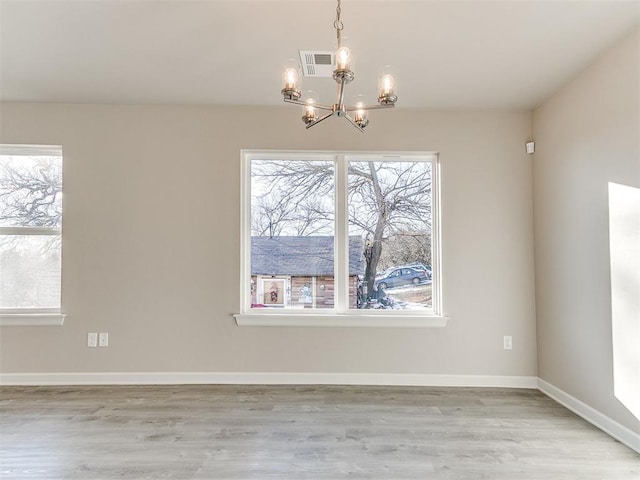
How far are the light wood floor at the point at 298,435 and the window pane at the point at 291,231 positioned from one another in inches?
35.4

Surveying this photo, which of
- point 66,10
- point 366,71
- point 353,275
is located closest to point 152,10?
point 66,10

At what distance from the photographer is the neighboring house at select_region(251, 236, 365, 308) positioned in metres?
3.20

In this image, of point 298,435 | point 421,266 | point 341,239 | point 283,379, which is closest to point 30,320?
point 283,379

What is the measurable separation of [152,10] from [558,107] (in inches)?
120

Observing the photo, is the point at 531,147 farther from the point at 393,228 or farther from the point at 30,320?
the point at 30,320

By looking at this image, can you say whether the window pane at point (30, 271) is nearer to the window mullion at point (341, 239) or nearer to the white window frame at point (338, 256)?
the white window frame at point (338, 256)

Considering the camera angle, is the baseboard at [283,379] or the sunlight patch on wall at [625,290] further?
the baseboard at [283,379]

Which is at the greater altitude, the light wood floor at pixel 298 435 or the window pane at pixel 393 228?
the window pane at pixel 393 228

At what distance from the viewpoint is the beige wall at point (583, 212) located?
2152 millimetres

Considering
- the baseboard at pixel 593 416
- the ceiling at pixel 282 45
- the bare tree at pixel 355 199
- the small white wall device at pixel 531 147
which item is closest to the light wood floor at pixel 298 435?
the baseboard at pixel 593 416

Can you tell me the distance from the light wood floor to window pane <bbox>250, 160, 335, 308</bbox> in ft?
2.95

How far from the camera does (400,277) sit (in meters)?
3.19

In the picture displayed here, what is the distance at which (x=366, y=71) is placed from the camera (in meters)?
2.49

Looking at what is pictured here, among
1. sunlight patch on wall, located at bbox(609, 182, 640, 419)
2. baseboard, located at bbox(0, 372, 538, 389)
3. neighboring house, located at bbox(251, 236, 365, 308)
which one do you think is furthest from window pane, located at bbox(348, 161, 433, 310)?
sunlight patch on wall, located at bbox(609, 182, 640, 419)
